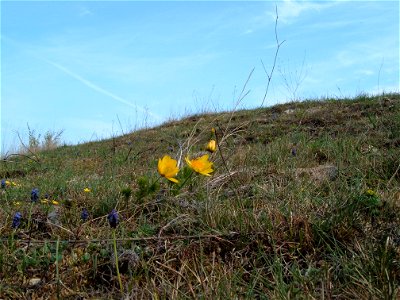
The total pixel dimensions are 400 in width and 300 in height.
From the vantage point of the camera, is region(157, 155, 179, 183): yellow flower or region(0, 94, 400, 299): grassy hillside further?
region(157, 155, 179, 183): yellow flower

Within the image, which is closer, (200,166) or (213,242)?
(213,242)

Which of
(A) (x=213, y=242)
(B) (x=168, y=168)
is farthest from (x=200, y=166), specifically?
(A) (x=213, y=242)

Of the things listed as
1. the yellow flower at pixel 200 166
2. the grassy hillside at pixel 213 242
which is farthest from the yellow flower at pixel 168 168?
the grassy hillside at pixel 213 242

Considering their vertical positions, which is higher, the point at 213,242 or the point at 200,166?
the point at 200,166

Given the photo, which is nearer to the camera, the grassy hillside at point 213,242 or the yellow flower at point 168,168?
the grassy hillside at point 213,242

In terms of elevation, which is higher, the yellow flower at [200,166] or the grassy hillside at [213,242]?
the yellow flower at [200,166]

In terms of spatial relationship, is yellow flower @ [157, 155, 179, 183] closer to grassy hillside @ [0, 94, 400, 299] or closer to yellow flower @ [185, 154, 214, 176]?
yellow flower @ [185, 154, 214, 176]

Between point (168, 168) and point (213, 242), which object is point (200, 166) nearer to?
point (168, 168)

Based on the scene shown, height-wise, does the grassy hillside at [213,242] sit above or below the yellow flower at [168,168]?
below

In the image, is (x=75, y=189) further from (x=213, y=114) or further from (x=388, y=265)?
(x=213, y=114)

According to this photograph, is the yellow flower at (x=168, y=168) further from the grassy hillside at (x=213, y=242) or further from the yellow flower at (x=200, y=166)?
the grassy hillside at (x=213, y=242)

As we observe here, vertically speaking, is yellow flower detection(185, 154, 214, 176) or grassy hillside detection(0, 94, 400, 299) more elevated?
yellow flower detection(185, 154, 214, 176)

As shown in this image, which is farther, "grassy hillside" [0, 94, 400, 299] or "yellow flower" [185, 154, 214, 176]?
"yellow flower" [185, 154, 214, 176]

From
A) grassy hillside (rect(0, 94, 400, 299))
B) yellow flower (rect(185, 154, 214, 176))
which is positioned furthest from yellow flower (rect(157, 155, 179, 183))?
grassy hillside (rect(0, 94, 400, 299))
